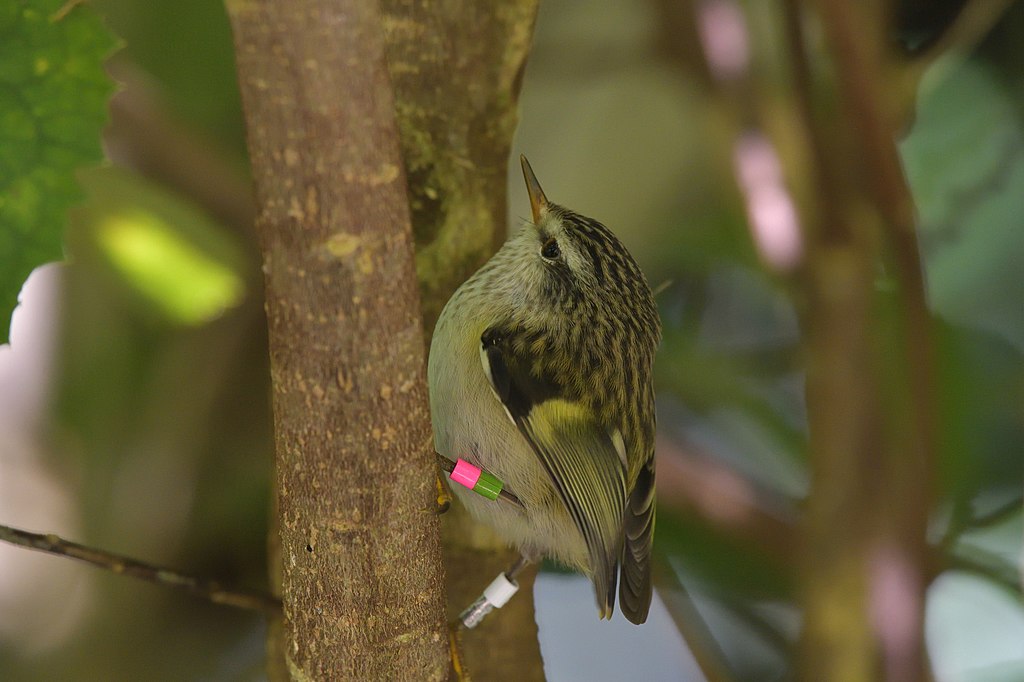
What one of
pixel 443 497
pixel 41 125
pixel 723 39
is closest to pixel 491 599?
pixel 443 497

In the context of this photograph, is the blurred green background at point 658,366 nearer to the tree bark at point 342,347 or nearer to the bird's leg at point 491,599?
the bird's leg at point 491,599

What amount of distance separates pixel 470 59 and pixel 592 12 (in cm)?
120

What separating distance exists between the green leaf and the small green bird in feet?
1.69

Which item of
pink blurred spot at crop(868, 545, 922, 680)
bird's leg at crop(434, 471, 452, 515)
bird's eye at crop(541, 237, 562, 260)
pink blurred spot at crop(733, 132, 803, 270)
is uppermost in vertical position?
bird's eye at crop(541, 237, 562, 260)

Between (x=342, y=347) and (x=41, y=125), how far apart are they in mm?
452

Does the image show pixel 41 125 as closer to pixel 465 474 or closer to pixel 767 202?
pixel 465 474

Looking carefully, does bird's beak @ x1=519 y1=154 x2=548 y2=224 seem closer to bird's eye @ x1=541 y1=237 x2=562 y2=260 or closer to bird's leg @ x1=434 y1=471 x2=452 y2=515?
bird's eye @ x1=541 y1=237 x2=562 y2=260

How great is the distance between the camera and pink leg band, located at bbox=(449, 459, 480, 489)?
4.04 ft

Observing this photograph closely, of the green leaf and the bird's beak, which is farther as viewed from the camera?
the bird's beak

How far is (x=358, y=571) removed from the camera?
965mm

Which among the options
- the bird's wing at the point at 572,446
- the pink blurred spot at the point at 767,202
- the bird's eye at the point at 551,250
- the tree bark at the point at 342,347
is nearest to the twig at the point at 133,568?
the tree bark at the point at 342,347

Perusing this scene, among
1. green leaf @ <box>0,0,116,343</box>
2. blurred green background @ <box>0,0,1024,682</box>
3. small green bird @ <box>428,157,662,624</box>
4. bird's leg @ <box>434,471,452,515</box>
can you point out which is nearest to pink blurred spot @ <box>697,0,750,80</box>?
blurred green background @ <box>0,0,1024,682</box>

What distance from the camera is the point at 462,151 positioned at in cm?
135

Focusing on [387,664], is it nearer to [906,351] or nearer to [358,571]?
[358,571]
